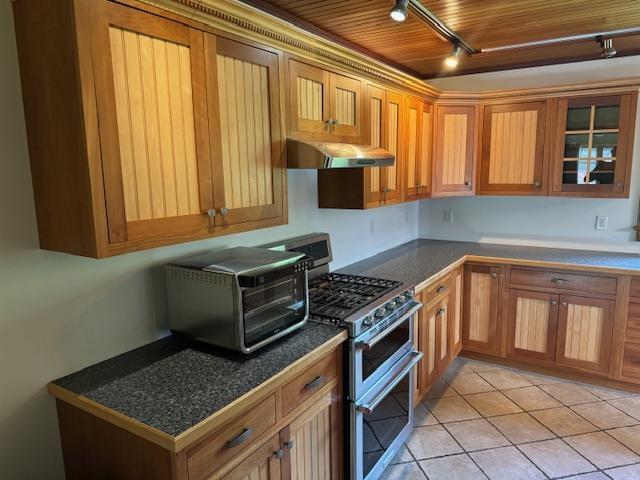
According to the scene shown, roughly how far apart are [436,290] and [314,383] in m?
1.47

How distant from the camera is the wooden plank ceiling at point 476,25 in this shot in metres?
2.34

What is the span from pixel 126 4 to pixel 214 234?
80 cm

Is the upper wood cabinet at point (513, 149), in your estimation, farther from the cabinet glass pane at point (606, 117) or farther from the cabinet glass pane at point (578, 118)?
the cabinet glass pane at point (606, 117)

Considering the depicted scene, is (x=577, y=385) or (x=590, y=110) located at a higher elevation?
(x=590, y=110)

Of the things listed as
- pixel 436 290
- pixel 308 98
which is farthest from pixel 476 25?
pixel 436 290

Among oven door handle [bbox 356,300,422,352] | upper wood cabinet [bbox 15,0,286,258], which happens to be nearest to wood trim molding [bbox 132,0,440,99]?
upper wood cabinet [bbox 15,0,286,258]

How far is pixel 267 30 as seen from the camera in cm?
179

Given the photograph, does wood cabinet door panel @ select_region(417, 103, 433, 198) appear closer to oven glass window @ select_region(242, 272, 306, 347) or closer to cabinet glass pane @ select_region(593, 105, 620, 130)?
cabinet glass pane @ select_region(593, 105, 620, 130)

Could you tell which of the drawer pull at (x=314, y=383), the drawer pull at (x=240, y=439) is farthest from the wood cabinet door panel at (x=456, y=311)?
the drawer pull at (x=240, y=439)

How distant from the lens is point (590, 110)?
3217mm

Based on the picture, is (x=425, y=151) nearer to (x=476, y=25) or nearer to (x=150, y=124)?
(x=476, y=25)

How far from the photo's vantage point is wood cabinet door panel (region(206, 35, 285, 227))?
1628 mm

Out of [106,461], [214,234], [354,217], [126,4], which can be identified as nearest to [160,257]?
[214,234]

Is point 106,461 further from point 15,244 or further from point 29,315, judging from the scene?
point 15,244
